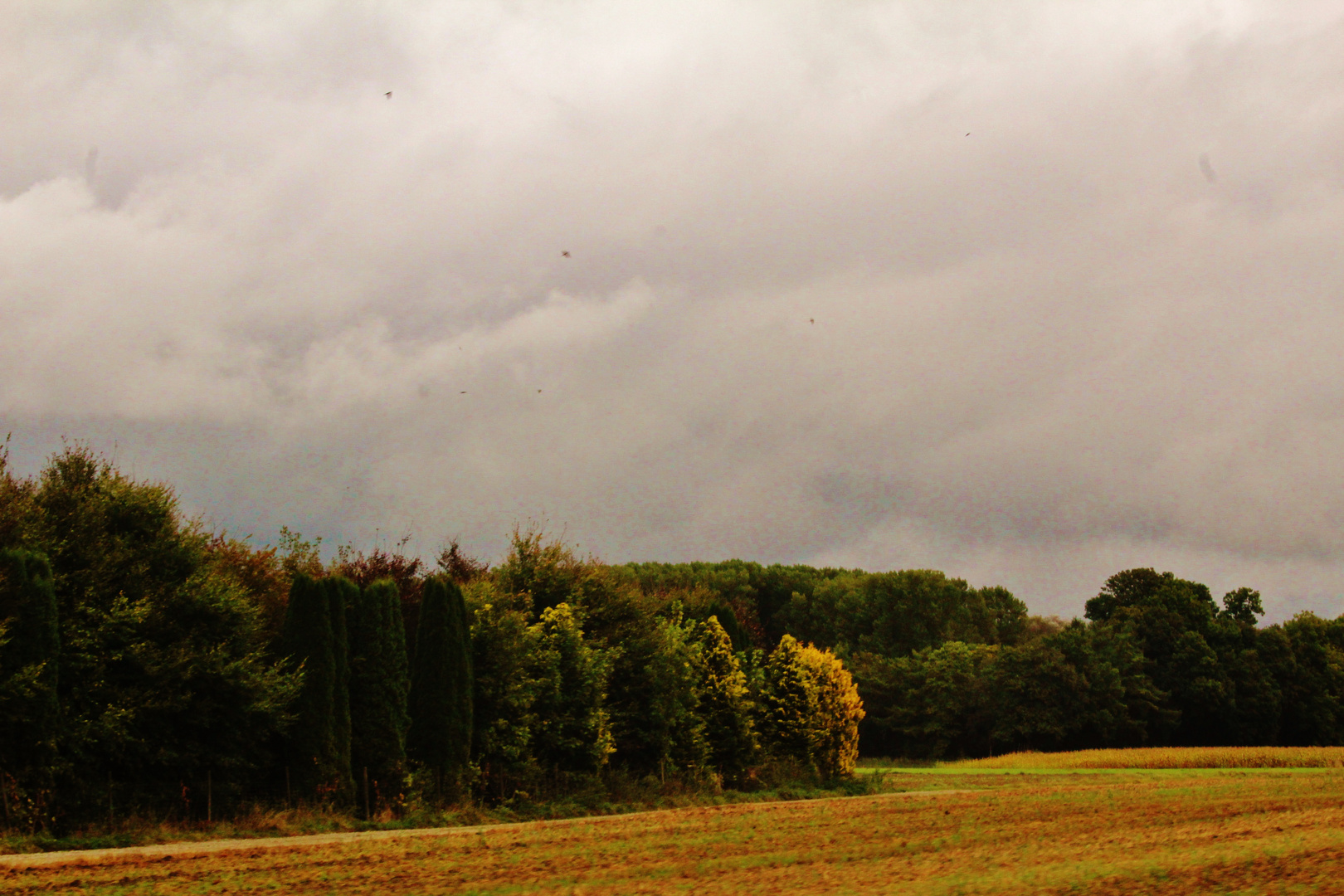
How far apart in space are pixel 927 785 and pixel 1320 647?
60.4 m

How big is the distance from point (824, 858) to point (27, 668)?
1367cm

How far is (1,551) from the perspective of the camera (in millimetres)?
20312

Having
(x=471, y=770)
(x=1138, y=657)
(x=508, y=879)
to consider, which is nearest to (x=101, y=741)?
(x=471, y=770)

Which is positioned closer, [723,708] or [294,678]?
[294,678]

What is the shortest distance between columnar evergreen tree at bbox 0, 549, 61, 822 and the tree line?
0.11ft

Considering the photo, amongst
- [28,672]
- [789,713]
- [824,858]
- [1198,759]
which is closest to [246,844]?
[28,672]

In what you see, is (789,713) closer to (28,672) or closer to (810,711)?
(810,711)

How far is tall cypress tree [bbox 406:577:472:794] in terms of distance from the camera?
27594 mm

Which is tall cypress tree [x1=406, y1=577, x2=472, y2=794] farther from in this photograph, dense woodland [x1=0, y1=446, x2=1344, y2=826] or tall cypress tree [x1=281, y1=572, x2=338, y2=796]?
tall cypress tree [x1=281, y1=572, x2=338, y2=796]

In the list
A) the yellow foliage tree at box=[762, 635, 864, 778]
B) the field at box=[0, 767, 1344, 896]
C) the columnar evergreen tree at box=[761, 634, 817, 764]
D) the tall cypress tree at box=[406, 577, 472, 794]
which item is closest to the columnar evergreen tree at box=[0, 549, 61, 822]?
the field at box=[0, 767, 1344, 896]

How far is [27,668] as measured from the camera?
19.4 m

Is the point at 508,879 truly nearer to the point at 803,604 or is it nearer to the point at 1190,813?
the point at 1190,813

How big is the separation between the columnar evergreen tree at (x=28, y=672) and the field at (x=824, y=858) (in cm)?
364

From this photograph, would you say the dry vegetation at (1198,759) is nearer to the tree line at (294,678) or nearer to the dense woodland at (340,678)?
the dense woodland at (340,678)
